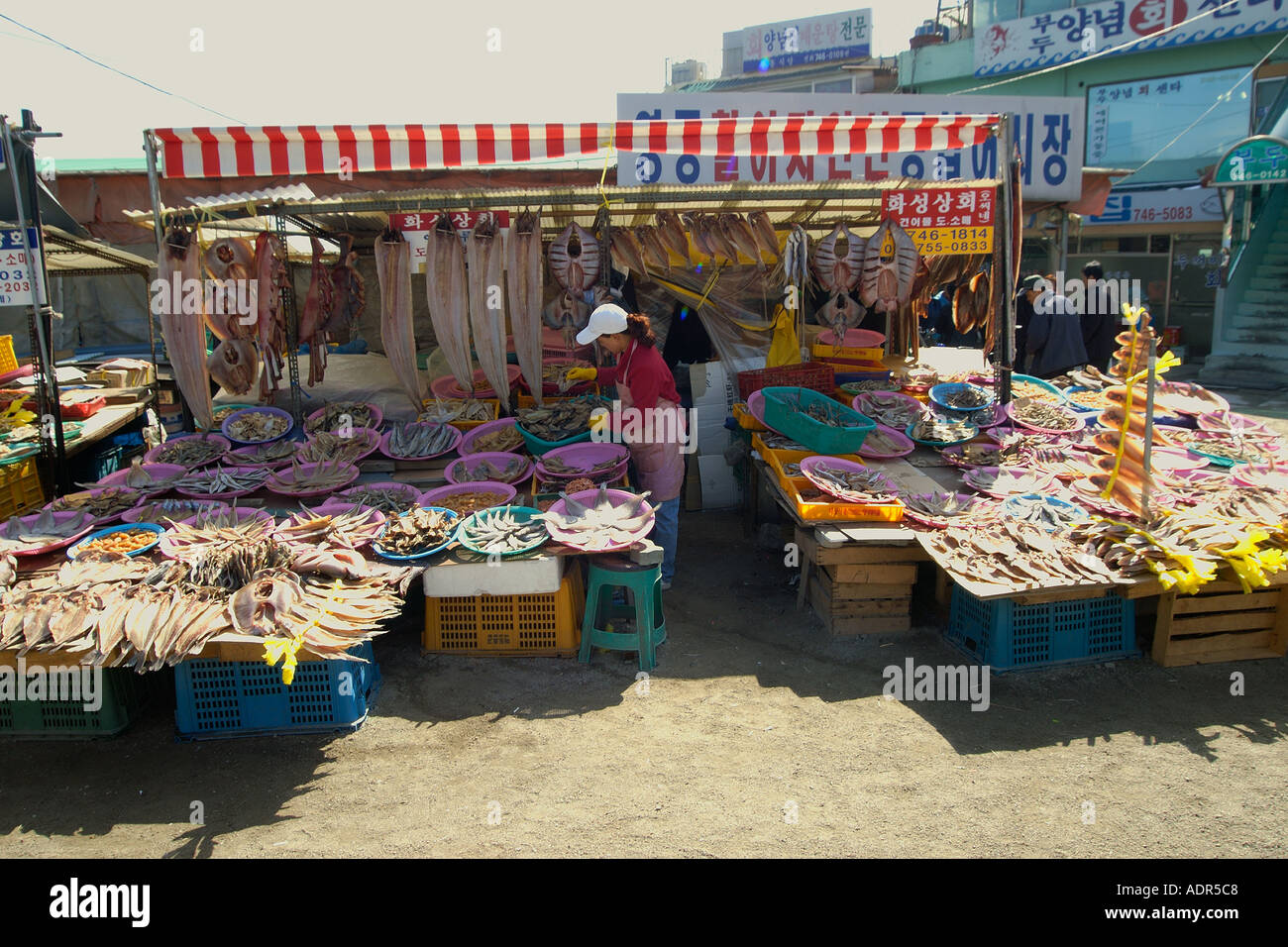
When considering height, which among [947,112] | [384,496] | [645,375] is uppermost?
[947,112]

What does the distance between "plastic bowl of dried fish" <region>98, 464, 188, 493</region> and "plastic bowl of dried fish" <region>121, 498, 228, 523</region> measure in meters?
0.22

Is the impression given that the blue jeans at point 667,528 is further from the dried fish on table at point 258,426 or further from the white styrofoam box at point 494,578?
the dried fish on table at point 258,426

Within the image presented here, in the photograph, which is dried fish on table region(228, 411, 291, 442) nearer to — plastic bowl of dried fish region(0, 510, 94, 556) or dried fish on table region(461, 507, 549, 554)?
plastic bowl of dried fish region(0, 510, 94, 556)

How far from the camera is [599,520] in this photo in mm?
5629

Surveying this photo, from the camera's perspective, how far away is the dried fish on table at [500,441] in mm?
7422

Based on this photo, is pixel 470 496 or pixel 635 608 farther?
pixel 470 496

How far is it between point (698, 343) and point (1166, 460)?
5.14 meters

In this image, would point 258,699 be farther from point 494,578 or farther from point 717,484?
point 717,484

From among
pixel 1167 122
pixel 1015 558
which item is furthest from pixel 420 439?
pixel 1167 122

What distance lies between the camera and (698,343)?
406 inches

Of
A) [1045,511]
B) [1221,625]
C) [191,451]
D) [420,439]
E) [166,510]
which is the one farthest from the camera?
[420,439]

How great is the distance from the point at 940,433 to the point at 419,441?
183 inches

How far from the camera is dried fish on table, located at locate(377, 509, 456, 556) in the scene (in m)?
5.48

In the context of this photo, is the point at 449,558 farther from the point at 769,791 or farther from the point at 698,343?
the point at 698,343
